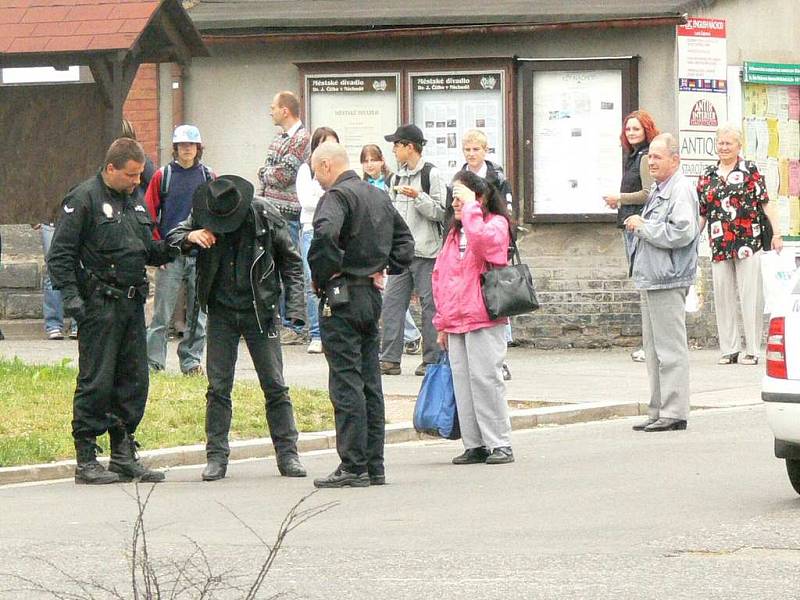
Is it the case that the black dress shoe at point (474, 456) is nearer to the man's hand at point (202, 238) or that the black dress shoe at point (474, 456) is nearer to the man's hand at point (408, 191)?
the man's hand at point (202, 238)

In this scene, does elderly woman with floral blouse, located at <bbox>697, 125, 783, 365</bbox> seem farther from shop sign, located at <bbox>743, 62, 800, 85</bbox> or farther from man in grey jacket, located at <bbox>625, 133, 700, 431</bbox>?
man in grey jacket, located at <bbox>625, 133, 700, 431</bbox>

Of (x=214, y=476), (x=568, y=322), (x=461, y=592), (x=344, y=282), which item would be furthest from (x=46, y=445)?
(x=568, y=322)

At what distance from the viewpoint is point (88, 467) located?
10.6 metres

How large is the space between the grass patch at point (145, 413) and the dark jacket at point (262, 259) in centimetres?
149

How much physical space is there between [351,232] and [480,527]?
7.61 feet

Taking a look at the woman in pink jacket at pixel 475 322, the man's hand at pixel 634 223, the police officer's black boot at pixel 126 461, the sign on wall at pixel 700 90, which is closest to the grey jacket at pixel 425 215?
the man's hand at pixel 634 223

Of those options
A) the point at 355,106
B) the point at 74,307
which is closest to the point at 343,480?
the point at 74,307

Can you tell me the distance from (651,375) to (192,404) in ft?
10.4

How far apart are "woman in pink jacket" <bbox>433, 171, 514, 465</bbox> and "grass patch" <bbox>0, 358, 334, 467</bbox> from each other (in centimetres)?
181

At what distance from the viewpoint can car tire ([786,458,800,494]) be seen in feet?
29.8

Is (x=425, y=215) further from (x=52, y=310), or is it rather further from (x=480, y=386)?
(x=52, y=310)

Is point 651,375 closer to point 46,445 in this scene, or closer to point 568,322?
point 46,445

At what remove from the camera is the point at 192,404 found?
12.8m

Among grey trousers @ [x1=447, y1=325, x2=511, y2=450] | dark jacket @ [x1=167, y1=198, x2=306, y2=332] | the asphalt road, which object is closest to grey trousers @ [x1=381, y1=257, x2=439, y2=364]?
the asphalt road
